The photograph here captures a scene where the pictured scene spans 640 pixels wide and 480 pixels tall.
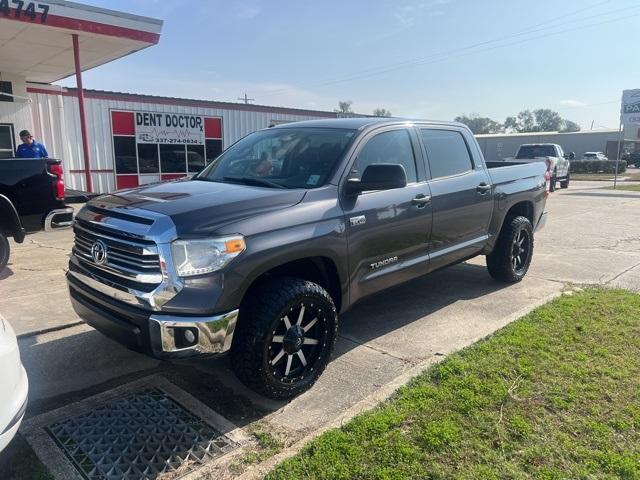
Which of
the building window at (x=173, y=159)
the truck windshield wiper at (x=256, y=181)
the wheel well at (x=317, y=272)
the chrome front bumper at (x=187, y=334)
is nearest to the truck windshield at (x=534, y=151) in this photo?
the building window at (x=173, y=159)

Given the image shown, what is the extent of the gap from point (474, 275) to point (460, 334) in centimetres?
230

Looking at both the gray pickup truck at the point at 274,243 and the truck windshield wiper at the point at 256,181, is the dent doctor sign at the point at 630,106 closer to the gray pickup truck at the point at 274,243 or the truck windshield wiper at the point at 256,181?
the gray pickup truck at the point at 274,243

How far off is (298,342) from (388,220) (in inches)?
52.1

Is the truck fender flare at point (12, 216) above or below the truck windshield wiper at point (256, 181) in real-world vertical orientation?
below

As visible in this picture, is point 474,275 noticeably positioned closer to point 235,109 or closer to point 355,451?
point 355,451

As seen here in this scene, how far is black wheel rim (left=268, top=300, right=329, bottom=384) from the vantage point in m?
3.33

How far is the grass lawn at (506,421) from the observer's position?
265 centimetres

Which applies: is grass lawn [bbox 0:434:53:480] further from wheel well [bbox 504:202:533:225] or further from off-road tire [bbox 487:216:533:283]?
wheel well [bbox 504:202:533:225]

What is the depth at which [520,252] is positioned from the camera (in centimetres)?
625

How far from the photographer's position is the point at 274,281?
339 cm

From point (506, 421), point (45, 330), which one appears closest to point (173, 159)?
point (45, 330)

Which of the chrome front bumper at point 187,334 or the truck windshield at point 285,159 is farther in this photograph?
the truck windshield at point 285,159

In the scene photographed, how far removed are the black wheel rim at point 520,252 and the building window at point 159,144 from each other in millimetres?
13053

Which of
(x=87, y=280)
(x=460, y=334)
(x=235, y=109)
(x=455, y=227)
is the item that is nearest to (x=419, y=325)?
(x=460, y=334)
